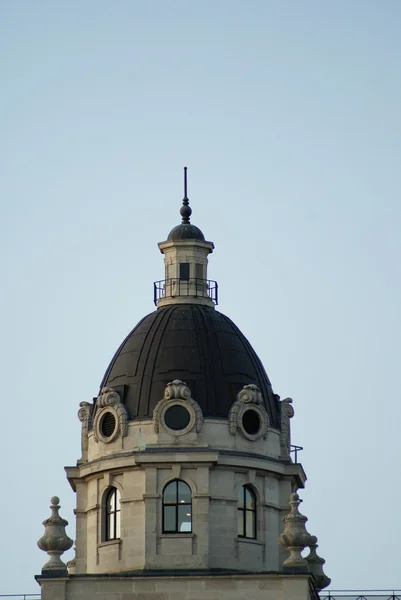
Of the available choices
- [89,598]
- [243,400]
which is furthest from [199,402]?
[89,598]

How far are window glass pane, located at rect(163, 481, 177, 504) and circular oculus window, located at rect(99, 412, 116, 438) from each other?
355 cm

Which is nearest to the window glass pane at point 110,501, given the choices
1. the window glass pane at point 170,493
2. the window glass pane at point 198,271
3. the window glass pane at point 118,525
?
the window glass pane at point 118,525

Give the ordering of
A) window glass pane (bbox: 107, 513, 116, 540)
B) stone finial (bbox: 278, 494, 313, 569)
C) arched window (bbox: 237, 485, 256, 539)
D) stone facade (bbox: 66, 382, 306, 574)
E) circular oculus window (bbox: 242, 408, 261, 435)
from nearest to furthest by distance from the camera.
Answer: stone finial (bbox: 278, 494, 313, 569) → stone facade (bbox: 66, 382, 306, 574) → arched window (bbox: 237, 485, 256, 539) → window glass pane (bbox: 107, 513, 116, 540) → circular oculus window (bbox: 242, 408, 261, 435)

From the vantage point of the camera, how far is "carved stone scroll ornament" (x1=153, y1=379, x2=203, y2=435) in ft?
380

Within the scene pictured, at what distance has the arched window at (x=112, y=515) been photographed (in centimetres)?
11631

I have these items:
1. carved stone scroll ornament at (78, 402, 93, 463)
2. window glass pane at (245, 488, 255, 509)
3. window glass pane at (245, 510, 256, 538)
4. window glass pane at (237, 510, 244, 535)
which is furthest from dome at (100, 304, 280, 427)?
window glass pane at (245, 510, 256, 538)

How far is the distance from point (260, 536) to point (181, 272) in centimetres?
1254

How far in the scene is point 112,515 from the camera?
11662cm

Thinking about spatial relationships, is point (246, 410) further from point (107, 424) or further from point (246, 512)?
point (107, 424)

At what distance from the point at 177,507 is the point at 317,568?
10.6 m

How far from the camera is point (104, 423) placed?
386 feet

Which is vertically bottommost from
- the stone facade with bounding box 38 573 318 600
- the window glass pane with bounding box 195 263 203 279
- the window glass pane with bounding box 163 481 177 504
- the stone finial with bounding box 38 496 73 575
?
the stone facade with bounding box 38 573 318 600

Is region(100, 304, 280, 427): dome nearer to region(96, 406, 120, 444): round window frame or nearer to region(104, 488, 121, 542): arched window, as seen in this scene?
region(96, 406, 120, 444): round window frame

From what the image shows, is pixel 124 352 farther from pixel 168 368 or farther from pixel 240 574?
pixel 240 574
